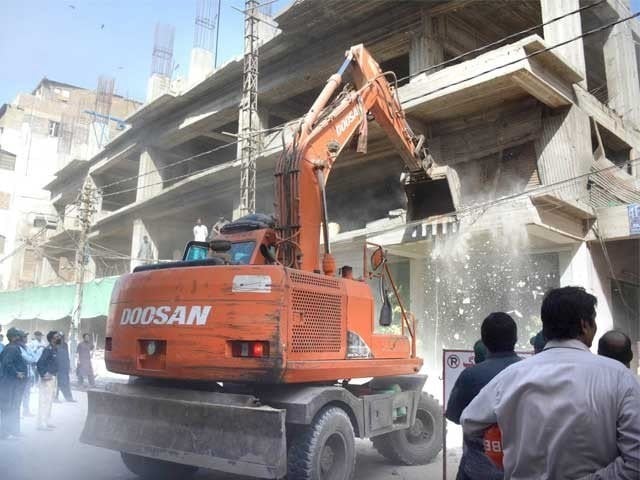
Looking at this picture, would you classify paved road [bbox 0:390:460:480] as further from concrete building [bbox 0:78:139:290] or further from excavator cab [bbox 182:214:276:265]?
concrete building [bbox 0:78:139:290]

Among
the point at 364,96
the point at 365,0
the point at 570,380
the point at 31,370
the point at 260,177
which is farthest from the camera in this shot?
the point at 260,177

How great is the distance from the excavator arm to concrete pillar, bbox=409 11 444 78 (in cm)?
736

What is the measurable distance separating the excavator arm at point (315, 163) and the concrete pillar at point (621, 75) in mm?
12217

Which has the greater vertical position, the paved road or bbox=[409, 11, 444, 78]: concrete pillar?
bbox=[409, 11, 444, 78]: concrete pillar

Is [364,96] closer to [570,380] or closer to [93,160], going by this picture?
[570,380]

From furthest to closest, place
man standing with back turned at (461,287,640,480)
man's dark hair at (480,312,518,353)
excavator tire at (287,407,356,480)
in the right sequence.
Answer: excavator tire at (287,407,356,480) < man's dark hair at (480,312,518,353) < man standing with back turned at (461,287,640,480)

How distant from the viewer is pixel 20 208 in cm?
4691

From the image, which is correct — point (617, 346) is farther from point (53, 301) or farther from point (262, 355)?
point (53, 301)

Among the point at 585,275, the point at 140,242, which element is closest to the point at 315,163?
the point at 585,275

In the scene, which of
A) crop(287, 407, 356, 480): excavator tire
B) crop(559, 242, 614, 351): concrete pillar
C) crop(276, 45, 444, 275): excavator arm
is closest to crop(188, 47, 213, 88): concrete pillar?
crop(276, 45, 444, 275): excavator arm

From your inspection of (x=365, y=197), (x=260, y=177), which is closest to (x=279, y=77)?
(x=260, y=177)

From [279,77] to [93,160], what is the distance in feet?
60.9

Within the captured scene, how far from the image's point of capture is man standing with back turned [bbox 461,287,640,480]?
1834 millimetres

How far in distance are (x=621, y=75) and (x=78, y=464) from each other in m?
18.2
